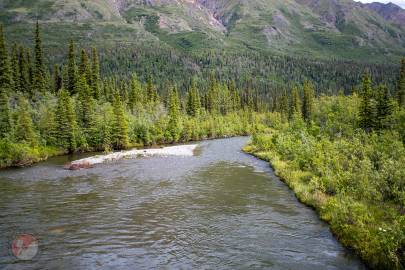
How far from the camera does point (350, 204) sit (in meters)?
22.8

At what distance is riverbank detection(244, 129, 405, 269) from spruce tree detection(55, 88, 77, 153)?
43611 mm

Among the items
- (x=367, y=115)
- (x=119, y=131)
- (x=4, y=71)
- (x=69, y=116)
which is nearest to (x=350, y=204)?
(x=367, y=115)

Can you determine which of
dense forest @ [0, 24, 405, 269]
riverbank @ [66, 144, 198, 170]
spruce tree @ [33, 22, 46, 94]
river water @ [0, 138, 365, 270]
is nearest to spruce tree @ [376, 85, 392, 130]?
dense forest @ [0, 24, 405, 269]

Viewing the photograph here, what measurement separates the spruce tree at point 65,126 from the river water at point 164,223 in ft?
89.7

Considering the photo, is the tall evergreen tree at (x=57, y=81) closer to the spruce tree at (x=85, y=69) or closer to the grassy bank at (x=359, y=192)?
the spruce tree at (x=85, y=69)

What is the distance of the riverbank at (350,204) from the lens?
1750 centimetres

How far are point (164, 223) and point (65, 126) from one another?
5296 centimetres

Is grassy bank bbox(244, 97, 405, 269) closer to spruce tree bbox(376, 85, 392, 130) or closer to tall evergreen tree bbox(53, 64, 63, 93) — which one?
spruce tree bbox(376, 85, 392, 130)

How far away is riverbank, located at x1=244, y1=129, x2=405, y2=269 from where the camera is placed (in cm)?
1750

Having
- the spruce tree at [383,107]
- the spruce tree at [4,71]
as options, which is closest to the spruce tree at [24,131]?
the spruce tree at [4,71]

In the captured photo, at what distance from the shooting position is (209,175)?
151ft

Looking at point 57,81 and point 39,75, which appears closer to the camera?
point 39,75

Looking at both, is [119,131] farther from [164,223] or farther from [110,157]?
[164,223]

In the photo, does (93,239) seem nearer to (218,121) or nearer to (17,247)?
(17,247)
